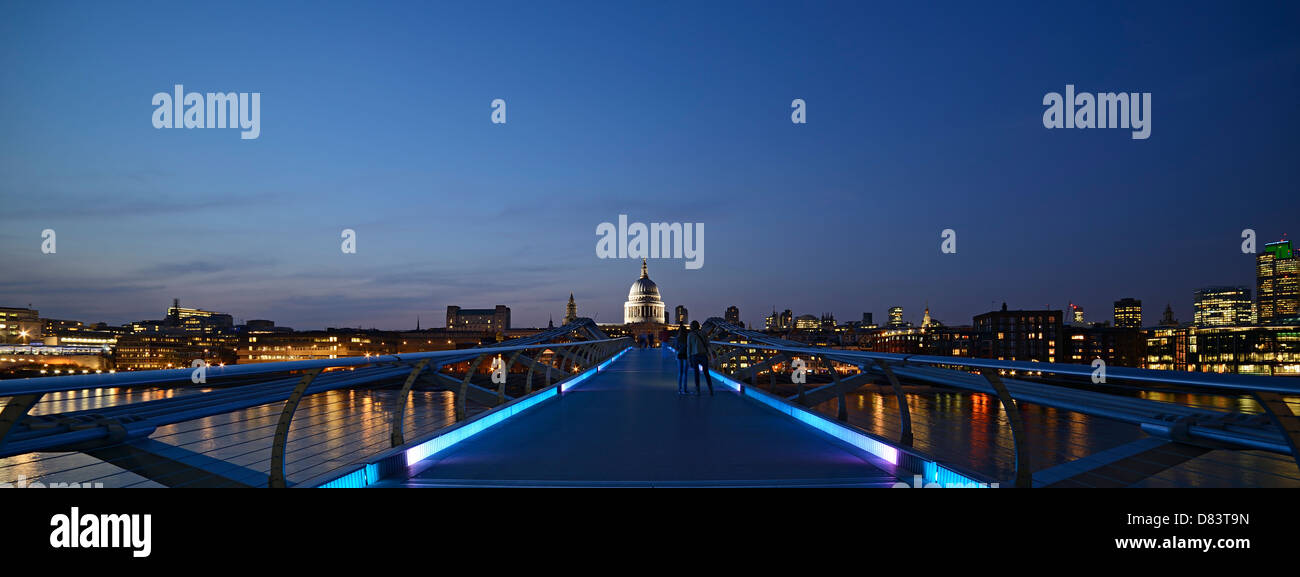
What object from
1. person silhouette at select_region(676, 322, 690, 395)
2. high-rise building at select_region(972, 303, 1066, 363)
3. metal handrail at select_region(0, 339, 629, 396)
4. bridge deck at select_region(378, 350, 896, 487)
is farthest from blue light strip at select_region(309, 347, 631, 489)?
high-rise building at select_region(972, 303, 1066, 363)

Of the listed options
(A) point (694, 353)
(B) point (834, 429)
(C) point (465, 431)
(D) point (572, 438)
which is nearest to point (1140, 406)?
(B) point (834, 429)

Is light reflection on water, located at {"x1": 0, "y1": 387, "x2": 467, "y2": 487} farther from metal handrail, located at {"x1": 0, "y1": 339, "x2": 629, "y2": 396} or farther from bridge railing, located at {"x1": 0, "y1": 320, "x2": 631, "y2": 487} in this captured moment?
metal handrail, located at {"x1": 0, "y1": 339, "x2": 629, "y2": 396}

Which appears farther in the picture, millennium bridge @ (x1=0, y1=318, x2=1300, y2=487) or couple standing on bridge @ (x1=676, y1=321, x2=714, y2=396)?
couple standing on bridge @ (x1=676, y1=321, x2=714, y2=396)

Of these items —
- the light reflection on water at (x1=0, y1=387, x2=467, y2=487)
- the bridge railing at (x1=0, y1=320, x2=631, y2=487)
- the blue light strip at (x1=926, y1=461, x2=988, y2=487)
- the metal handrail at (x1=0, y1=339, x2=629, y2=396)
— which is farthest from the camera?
the blue light strip at (x1=926, y1=461, x2=988, y2=487)

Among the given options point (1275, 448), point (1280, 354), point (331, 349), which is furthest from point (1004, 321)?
point (1275, 448)

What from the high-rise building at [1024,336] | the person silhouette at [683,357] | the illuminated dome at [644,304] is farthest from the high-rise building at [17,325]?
the high-rise building at [1024,336]

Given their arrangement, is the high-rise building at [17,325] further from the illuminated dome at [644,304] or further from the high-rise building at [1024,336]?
the high-rise building at [1024,336]

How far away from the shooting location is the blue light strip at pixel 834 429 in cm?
479

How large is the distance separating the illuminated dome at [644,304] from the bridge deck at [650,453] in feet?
565

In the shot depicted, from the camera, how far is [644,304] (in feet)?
593

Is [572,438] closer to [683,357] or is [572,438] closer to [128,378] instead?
Result: [128,378]

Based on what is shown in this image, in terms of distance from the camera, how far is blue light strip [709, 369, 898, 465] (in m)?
4.79

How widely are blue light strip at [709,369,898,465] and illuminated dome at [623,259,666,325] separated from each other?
171 metres
